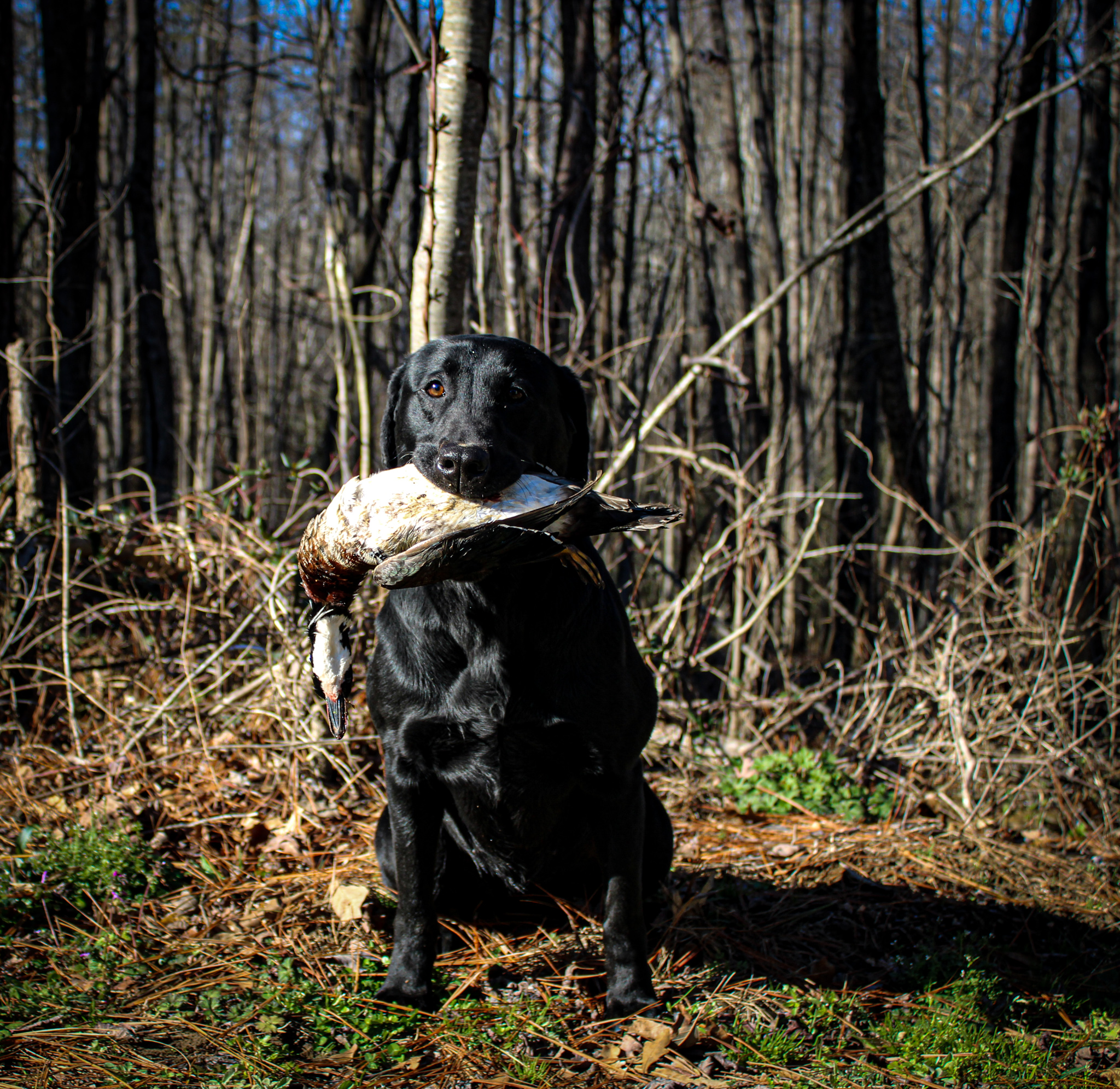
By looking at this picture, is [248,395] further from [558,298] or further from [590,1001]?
[590,1001]

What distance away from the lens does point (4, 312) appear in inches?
179

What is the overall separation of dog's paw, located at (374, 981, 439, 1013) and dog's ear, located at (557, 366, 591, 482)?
4.75 ft

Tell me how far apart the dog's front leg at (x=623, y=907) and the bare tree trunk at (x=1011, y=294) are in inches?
166

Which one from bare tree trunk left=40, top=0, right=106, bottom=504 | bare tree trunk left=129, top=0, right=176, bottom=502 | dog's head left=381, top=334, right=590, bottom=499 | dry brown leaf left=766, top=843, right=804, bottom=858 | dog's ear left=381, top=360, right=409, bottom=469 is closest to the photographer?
dog's head left=381, top=334, right=590, bottom=499

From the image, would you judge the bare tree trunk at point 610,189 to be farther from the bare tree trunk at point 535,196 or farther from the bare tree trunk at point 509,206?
the bare tree trunk at point 509,206

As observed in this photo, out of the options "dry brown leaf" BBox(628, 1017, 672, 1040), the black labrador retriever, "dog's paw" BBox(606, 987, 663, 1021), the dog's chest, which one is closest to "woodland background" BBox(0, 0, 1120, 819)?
the black labrador retriever

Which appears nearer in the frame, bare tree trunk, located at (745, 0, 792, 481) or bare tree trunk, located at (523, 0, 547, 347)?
bare tree trunk, located at (523, 0, 547, 347)

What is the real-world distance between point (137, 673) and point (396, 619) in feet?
7.56

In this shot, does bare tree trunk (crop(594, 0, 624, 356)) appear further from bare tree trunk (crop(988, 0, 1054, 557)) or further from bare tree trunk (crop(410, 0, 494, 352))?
bare tree trunk (crop(988, 0, 1054, 557))

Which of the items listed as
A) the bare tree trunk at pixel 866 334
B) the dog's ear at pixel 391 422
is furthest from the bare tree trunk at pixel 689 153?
the dog's ear at pixel 391 422

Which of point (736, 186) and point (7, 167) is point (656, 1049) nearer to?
point (7, 167)

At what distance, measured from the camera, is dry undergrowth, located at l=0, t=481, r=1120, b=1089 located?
215cm

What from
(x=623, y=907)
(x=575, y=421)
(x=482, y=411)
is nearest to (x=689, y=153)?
(x=575, y=421)

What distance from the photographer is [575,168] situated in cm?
516
